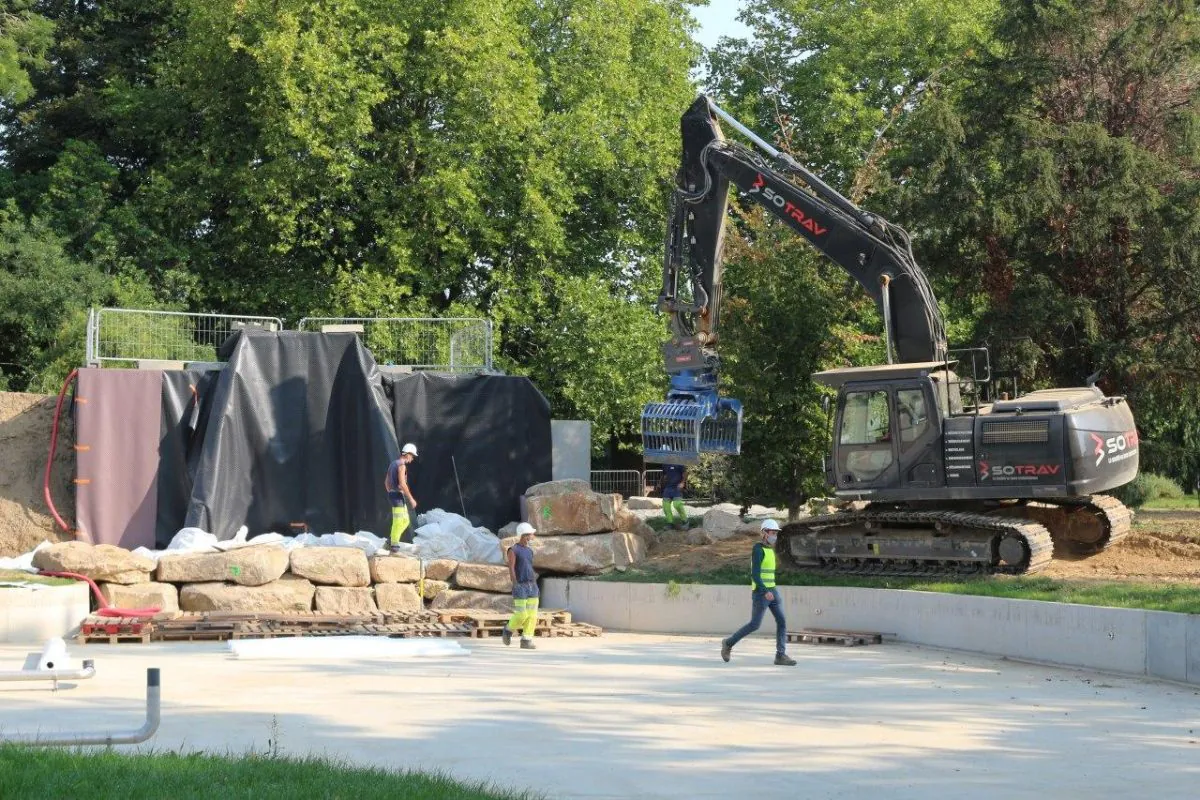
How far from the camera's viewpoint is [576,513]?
22.4m

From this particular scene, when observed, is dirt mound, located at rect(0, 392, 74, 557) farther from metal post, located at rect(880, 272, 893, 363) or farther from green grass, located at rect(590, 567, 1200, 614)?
metal post, located at rect(880, 272, 893, 363)

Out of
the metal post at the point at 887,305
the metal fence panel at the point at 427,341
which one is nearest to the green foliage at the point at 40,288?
the metal fence panel at the point at 427,341

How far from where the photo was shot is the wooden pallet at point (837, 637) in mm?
17875

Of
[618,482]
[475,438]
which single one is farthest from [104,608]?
[618,482]

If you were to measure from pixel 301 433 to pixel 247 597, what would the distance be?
3991 millimetres

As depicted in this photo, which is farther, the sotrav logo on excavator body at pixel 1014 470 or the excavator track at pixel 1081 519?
the excavator track at pixel 1081 519

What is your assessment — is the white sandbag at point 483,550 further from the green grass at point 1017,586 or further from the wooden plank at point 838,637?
the wooden plank at point 838,637

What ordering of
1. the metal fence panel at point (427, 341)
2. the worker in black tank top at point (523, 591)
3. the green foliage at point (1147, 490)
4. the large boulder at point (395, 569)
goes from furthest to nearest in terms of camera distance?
Answer: the green foliage at point (1147, 490), the metal fence panel at point (427, 341), the large boulder at point (395, 569), the worker in black tank top at point (523, 591)

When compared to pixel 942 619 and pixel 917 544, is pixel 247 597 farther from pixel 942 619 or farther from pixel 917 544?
pixel 942 619

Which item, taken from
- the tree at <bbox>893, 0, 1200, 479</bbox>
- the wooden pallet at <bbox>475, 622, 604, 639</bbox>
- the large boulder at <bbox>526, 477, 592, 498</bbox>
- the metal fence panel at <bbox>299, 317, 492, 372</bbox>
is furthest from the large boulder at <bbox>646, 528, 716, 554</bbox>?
the tree at <bbox>893, 0, 1200, 479</bbox>

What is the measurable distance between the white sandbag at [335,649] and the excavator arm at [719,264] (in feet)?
17.0

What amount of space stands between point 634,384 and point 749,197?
12.9 m

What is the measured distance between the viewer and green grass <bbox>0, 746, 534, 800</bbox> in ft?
26.0

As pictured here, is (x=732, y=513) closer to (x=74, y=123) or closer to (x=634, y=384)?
(x=634, y=384)
